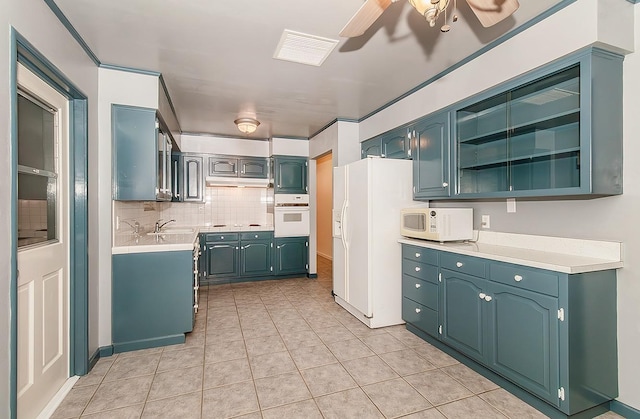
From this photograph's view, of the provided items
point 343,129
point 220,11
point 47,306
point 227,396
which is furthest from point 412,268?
point 47,306

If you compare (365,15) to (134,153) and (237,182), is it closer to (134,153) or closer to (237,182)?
(134,153)

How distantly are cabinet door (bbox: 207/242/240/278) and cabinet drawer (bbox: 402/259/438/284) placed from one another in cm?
294

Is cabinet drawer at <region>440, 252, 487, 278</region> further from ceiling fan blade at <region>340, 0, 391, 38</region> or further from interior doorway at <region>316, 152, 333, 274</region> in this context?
interior doorway at <region>316, 152, 333, 274</region>

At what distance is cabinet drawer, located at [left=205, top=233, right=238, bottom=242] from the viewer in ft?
16.2

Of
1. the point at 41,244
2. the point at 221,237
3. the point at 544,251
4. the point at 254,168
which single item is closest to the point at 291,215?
the point at 254,168

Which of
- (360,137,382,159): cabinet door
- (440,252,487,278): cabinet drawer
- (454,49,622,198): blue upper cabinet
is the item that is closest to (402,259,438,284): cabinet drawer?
(440,252,487,278): cabinet drawer

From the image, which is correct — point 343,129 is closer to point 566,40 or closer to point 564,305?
point 566,40

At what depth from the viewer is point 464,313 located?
7.86ft

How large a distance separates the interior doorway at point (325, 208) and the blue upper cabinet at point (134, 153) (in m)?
4.66

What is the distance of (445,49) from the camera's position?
7.97 feet

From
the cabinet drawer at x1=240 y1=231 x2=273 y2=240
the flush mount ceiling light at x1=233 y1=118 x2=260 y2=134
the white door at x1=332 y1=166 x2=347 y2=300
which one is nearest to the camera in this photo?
the white door at x1=332 y1=166 x2=347 y2=300

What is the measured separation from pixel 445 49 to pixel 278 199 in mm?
3466

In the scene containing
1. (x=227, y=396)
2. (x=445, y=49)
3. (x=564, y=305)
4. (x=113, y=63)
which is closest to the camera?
(x=564, y=305)

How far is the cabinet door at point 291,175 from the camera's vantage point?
526 cm
